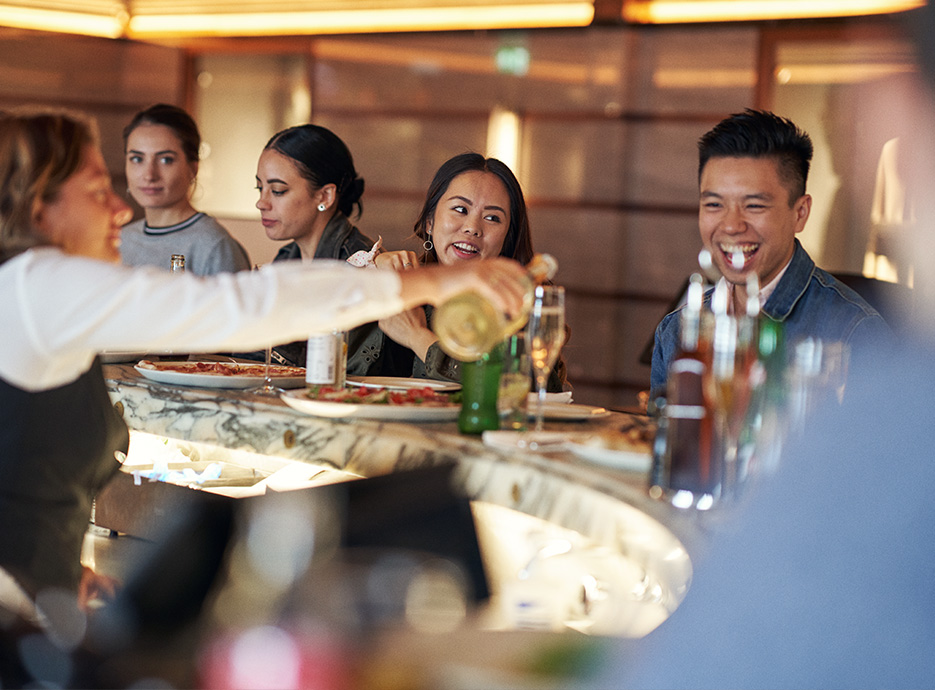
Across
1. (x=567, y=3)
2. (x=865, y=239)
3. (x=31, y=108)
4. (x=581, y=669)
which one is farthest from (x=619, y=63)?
(x=581, y=669)

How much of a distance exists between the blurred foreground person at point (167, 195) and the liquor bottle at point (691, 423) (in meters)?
2.83

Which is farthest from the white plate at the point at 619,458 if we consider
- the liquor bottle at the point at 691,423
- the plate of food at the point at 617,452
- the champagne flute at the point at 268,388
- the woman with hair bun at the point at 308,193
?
the woman with hair bun at the point at 308,193

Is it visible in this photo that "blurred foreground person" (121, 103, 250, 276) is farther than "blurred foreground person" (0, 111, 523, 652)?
Yes

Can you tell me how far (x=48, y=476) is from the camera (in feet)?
5.27

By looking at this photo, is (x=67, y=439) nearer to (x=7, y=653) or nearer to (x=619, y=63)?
(x=7, y=653)

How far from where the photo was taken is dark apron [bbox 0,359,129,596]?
1553mm

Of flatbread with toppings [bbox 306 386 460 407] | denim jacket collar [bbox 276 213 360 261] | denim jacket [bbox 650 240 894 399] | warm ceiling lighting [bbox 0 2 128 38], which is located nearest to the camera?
flatbread with toppings [bbox 306 386 460 407]

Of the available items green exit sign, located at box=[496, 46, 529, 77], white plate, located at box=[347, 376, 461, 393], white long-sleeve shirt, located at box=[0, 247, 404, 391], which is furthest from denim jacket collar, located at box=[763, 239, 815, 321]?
green exit sign, located at box=[496, 46, 529, 77]

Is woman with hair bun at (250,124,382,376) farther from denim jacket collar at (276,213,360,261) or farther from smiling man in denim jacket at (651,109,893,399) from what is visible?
smiling man in denim jacket at (651,109,893,399)

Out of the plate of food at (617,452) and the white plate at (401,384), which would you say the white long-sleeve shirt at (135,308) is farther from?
the white plate at (401,384)

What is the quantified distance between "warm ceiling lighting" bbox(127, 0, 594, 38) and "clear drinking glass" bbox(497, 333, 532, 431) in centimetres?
430

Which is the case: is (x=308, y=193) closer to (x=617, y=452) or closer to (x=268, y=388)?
(x=268, y=388)

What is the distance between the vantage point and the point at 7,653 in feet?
3.84

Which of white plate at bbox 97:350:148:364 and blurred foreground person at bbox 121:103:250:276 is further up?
blurred foreground person at bbox 121:103:250:276
